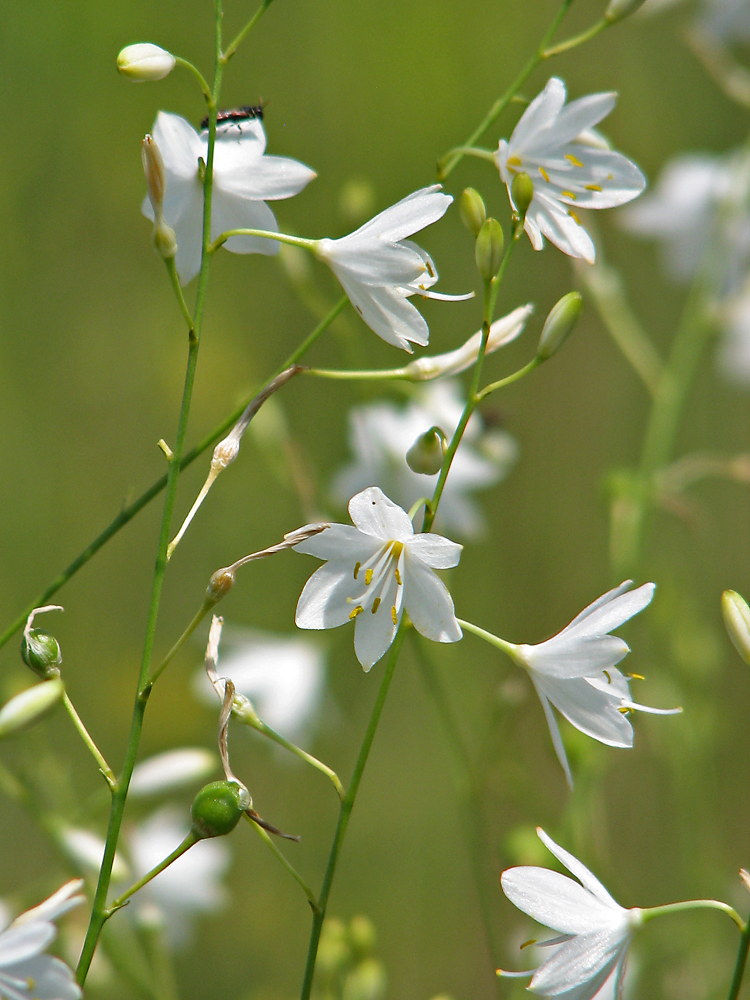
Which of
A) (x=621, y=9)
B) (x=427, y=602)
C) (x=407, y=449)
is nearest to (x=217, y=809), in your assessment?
(x=427, y=602)

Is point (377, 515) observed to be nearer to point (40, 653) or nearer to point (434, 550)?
point (434, 550)

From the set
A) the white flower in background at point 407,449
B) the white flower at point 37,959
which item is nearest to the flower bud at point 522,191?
the white flower at point 37,959

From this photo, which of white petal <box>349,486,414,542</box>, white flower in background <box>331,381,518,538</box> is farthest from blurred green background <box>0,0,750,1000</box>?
white petal <box>349,486,414,542</box>

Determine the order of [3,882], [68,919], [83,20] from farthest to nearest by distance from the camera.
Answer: [83,20] < [3,882] < [68,919]

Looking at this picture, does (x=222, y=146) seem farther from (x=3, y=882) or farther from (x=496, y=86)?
(x=496, y=86)

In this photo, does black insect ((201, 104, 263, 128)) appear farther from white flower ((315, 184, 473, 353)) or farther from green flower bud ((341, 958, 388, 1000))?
green flower bud ((341, 958, 388, 1000))

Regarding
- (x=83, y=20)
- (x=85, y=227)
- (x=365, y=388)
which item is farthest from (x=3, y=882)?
(x=83, y=20)
